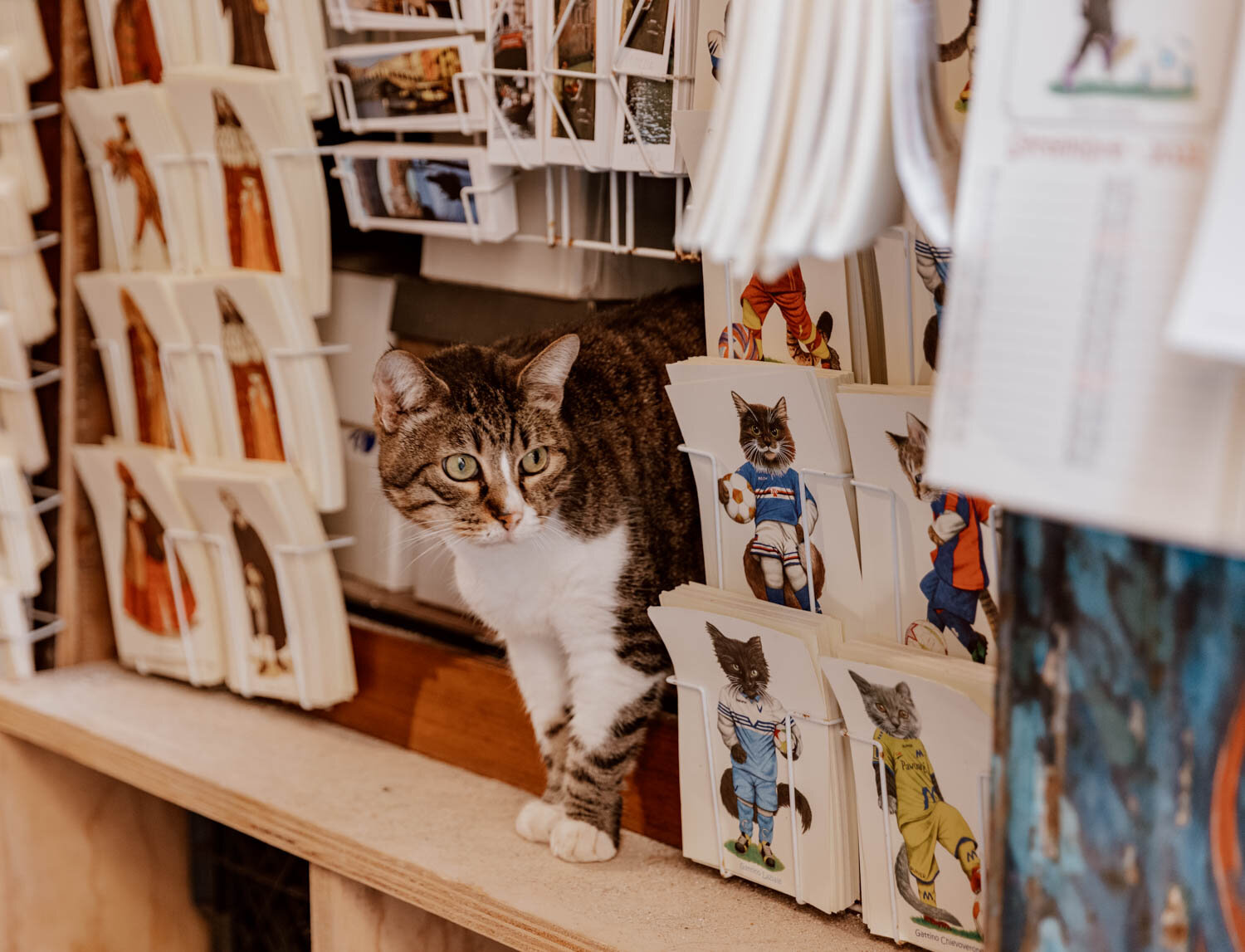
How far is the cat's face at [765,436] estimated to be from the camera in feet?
3.15

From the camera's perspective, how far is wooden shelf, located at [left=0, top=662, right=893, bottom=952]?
1000mm

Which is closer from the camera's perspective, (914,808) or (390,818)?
(914,808)

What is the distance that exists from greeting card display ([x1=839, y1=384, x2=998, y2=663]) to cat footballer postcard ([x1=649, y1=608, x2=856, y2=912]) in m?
0.10

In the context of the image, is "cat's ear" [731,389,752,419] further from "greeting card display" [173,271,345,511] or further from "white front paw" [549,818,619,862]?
"greeting card display" [173,271,345,511]

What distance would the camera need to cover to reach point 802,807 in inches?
39.3

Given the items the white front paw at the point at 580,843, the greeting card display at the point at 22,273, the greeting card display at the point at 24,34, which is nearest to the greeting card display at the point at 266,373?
the greeting card display at the point at 22,273

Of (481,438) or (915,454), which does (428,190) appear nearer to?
(481,438)

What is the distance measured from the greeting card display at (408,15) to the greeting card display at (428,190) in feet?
0.39

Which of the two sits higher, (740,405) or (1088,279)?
(1088,279)

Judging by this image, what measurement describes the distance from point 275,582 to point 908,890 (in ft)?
2.74

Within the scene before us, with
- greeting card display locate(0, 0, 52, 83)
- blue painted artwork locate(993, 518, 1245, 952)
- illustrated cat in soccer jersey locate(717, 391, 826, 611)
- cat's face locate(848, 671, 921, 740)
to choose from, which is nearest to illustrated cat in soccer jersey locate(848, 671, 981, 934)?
cat's face locate(848, 671, 921, 740)

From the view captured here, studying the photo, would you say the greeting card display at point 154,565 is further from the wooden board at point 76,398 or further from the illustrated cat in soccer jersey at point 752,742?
the illustrated cat in soccer jersey at point 752,742

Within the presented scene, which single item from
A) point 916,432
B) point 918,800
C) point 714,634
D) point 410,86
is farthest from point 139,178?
point 918,800

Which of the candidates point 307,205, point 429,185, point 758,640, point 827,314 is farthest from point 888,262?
point 307,205
